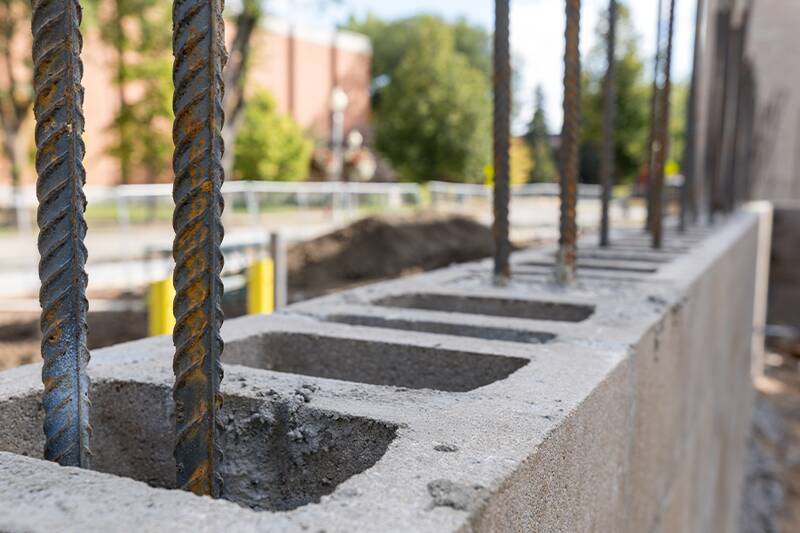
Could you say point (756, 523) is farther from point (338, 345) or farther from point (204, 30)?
point (204, 30)

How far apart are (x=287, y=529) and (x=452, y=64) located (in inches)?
1950

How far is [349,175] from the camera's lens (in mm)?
41625

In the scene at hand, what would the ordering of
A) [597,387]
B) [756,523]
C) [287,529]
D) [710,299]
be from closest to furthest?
[287,529]
[597,387]
[710,299]
[756,523]

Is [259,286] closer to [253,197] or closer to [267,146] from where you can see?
[253,197]

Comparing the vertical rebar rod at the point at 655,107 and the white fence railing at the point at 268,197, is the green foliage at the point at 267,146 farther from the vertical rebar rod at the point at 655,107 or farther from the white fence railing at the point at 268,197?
the vertical rebar rod at the point at 655,107

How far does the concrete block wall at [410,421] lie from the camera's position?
1320 millimetres

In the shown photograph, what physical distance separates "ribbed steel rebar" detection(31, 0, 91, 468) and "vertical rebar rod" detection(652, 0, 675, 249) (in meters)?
4.93

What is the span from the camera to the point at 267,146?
3419cm

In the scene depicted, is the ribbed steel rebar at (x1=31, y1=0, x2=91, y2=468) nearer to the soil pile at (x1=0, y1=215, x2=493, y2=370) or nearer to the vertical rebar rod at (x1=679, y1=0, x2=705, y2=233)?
the vertical rebar rod at (x1=679, y1=0, x2=705, y2=233)

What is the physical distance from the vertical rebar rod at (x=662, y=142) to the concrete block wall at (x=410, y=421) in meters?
2.13

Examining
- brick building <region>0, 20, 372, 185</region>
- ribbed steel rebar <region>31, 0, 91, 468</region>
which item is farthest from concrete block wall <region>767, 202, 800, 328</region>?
brick building <region>0, 20, 372, 185</region>

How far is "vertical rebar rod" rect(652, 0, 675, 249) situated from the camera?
19.4 feet

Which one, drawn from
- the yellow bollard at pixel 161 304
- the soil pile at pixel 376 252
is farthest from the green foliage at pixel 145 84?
the yellow bollard at pixel 161 304

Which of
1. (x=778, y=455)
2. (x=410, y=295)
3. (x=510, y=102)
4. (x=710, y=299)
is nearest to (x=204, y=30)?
(x=410, y=295)
